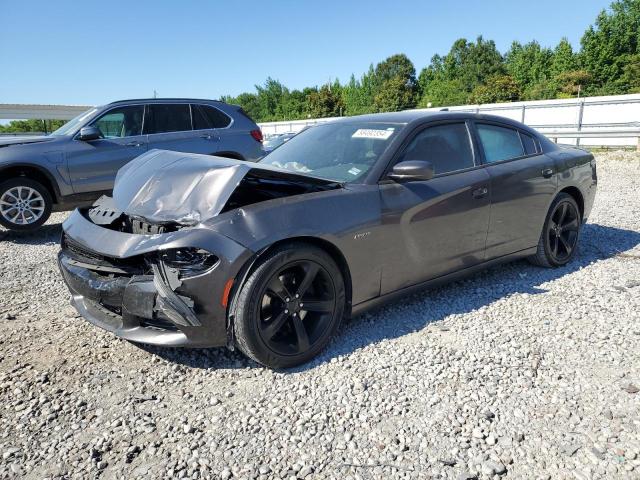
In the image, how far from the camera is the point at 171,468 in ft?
6.64

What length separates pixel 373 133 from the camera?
12.0 ft

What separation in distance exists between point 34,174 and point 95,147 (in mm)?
876

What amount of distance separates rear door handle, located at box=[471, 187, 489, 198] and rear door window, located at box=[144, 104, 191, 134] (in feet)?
17.4

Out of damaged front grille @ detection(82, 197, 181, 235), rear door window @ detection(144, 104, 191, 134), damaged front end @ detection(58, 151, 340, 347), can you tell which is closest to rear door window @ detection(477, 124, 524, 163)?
damaged front end @ detection(58, 151, 340, 347)

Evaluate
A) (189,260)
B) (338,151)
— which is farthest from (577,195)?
(189,260)

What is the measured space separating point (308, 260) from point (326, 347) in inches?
25.6

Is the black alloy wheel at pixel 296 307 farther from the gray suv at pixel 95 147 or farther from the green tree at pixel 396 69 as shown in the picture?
the green tree at pixel 396 69

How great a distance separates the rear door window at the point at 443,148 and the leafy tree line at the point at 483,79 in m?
36.7

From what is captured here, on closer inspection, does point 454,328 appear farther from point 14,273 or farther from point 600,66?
point 600,66

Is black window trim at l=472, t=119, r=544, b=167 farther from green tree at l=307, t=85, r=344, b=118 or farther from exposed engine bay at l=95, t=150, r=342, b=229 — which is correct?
green tree at l=307, t=85, r=344, b=118

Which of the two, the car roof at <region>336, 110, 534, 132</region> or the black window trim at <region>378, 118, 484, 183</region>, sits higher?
the car roof at <region>336, 110, 534, 132</region>

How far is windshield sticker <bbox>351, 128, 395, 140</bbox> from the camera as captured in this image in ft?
11.7

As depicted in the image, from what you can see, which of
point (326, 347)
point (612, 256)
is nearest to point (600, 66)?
point (612, 256)

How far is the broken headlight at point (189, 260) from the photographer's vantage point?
8.40 ft
